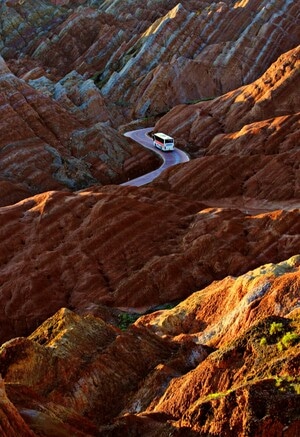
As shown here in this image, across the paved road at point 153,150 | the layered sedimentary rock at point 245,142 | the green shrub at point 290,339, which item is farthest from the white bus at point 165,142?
the green shrub at point 290,339

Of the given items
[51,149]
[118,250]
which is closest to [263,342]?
[118,250]

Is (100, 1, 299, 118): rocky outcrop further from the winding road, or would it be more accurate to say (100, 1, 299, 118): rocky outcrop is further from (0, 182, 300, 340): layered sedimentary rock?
(0, 182, 300, 340): layered sedimentary rock

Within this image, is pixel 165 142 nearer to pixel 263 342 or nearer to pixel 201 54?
pixel 201 54

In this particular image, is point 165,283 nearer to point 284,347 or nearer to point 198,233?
point 198,233

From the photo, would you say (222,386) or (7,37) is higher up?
(7,37)

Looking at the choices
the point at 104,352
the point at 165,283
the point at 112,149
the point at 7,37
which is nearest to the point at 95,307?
the point at 165,283

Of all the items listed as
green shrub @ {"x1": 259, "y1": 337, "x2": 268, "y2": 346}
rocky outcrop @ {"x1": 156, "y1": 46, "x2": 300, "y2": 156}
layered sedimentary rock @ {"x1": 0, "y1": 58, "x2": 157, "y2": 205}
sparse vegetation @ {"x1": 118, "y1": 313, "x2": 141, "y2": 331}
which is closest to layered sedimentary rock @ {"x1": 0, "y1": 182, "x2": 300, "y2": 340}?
sparse vegetation @ {"x1": 118, "y1": 313, "x2": 141, "y2": 331}
